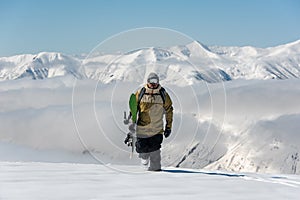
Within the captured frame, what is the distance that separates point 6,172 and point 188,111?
5076 millimetres

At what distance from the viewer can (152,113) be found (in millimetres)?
15148

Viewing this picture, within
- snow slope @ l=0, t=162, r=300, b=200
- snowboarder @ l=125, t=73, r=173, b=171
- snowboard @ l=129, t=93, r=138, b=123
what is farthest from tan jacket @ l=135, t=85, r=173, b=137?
snow slope @ l=0, t=162, r=300, b=200

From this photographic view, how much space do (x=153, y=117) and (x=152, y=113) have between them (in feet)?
0.44

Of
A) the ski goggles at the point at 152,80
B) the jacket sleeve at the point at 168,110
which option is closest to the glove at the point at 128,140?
the jacket sleeve at the point at 168,110

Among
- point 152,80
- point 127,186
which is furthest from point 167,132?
point 127,186

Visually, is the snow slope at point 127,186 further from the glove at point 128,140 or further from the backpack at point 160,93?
the backpack at point 160,93

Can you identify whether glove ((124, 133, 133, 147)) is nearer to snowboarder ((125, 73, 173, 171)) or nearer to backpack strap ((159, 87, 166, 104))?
snowboarder ((125, 73, 173, 171))

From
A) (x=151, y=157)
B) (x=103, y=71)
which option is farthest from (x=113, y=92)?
(x=151, y=157)

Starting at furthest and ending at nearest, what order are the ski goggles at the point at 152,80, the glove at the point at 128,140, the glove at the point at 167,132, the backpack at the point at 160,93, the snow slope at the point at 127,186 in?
the glove at the point at 128,140 < the glove at the point at 167,132 < the backpack at the point at 160,93 < the ski goggles at the point at 152,80 < the snow slope at the point at 127,186

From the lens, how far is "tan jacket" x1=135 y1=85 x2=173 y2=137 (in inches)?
591

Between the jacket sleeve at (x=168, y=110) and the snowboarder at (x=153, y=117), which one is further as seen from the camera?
the jacket sleeve at (x=168, y=110)

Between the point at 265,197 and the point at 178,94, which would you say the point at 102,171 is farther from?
the point at 265,197

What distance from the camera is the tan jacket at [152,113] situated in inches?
591

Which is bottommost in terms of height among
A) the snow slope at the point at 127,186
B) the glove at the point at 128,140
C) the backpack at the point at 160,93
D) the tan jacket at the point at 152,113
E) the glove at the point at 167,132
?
the snow slope at the point at 127,186
